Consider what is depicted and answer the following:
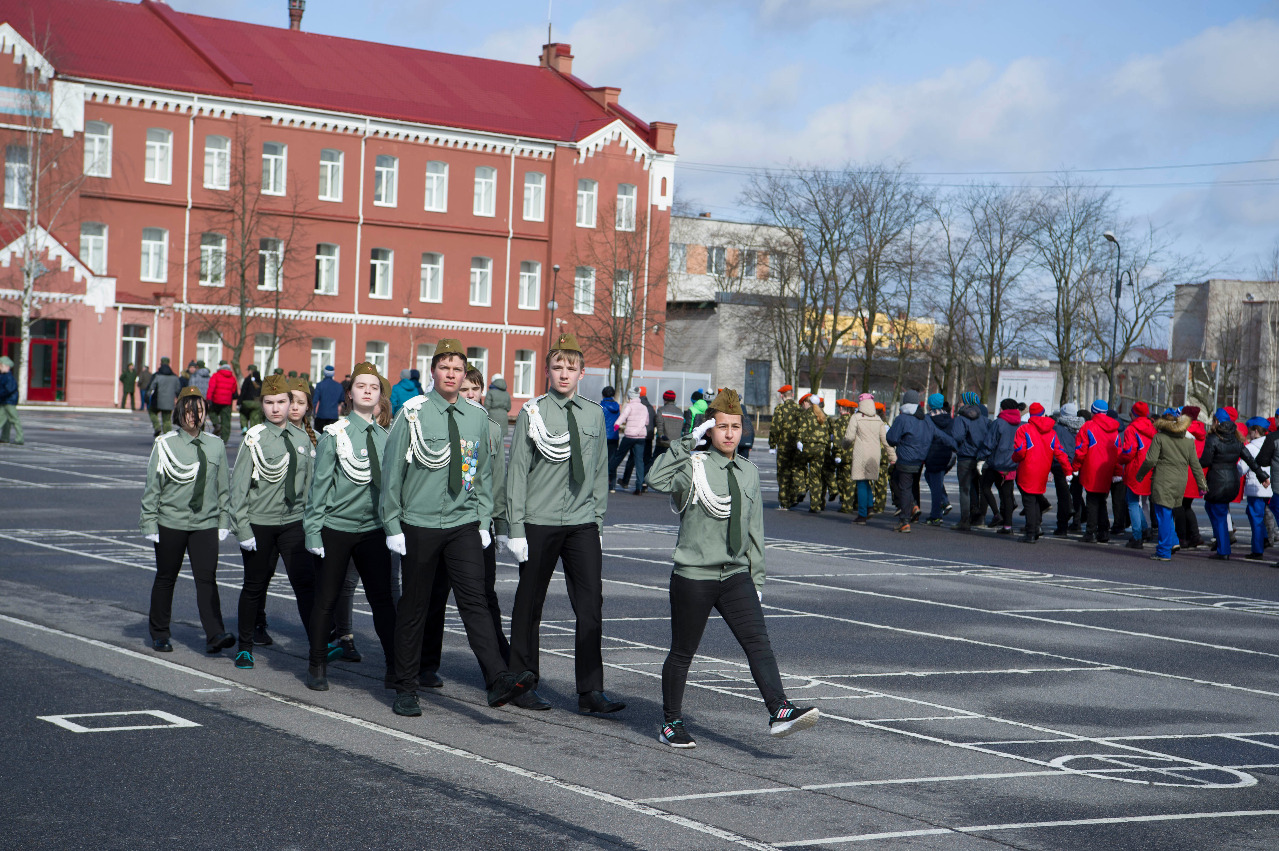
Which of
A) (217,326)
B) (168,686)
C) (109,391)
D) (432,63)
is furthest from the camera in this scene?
(432,63)

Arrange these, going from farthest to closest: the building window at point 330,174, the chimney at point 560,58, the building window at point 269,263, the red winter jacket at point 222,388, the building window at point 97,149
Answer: the chimney at point 560,58 → the building window at point 330,174 → the building window at point 269,263 → the building window at point 97,149 → the red winter jacket at point 222,388

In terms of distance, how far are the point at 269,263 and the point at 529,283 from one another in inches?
460

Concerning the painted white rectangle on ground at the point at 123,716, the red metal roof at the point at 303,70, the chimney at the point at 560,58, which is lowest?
the painted white rectangle on ground at the point at 123,716

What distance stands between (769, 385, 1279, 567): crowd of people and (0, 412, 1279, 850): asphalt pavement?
561cm

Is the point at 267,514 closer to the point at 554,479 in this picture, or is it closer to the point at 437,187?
the point at 554,479

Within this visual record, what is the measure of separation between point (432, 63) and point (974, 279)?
26.2m

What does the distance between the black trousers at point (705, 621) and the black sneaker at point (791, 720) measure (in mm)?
252

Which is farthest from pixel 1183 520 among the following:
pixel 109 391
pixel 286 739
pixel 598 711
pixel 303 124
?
pixel 303 124

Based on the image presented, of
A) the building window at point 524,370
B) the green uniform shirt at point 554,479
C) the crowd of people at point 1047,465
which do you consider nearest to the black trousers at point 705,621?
the green uniform shirt at point 554,479

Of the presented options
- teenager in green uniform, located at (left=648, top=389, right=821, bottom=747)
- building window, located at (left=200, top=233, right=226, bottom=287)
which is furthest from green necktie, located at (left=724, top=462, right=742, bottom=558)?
building window, located at (left=200, top=233, right=226, bottom=287)

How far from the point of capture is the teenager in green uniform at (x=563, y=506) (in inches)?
313

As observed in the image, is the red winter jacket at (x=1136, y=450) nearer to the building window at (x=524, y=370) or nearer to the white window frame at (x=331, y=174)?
the white window frame at (x=331, y=174)

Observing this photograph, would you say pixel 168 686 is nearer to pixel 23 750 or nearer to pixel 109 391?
pixel 23 750

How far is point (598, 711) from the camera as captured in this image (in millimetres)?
7957
